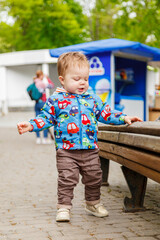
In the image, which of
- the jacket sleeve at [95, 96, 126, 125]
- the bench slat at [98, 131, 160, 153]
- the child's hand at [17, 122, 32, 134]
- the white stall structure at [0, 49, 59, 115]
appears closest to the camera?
the bench slat at [98, 131, 160, 153]

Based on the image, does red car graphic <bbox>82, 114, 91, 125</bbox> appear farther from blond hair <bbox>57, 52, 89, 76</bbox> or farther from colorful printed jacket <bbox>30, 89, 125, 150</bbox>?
blond hair <bbox>57, 52, 89, 76</bbox>

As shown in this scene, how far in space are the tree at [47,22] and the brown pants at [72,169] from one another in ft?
75.2

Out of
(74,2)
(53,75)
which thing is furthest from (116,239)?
(53,75)

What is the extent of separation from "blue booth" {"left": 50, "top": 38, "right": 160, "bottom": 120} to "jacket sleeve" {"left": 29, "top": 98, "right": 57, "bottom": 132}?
6556 mm

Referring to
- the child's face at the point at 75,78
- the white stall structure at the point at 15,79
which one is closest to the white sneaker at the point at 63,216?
the child's face at the point at 75,78

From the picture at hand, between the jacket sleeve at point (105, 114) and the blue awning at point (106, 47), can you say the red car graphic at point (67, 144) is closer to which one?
the jacket sleeve at point (105, 114)

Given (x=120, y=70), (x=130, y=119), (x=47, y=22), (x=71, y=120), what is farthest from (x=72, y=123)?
(x=47, y=22)

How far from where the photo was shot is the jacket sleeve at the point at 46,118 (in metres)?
3.34

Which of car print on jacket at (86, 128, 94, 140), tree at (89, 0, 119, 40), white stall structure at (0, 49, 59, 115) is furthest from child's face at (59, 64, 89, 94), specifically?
white stall structure at (0, 49, 59, 115)

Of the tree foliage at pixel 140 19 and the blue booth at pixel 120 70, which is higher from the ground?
the tree foliage at pixel 140 19

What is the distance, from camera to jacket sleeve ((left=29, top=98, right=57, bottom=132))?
334 centimetres

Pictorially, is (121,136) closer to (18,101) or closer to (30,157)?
(30,157)

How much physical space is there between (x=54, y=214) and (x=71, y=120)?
932 millimetres

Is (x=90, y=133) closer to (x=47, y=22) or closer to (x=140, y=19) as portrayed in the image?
(x=140, y=19)
